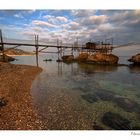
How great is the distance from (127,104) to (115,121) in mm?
1163

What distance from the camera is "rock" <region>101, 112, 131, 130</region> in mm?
3262

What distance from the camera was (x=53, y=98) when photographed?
14.8ft

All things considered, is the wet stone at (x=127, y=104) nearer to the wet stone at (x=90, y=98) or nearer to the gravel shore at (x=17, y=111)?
the wet stone at (x=90, y=98)

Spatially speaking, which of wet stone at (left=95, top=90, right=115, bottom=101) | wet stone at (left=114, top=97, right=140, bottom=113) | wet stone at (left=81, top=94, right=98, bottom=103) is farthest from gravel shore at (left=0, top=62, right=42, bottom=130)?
wet stone at (left=114, top=97, right=140, bottom=113)

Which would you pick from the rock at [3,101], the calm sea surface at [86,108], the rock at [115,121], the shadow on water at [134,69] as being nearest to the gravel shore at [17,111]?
the rock at [3,101]

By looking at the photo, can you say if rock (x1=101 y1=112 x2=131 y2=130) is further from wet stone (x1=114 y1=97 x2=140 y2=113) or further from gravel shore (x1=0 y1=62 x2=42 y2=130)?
gravel shore (x1=0 y1=62 x2=42 y2=130)

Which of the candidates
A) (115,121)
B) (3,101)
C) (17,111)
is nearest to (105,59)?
(115,121)

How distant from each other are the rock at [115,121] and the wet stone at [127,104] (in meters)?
0.57

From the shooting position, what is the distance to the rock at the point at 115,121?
3.26 m

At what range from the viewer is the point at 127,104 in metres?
4.41

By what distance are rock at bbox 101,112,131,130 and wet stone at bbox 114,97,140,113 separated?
0.57 m

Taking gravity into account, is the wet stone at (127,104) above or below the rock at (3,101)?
below

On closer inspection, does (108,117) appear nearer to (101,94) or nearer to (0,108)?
(101,94)

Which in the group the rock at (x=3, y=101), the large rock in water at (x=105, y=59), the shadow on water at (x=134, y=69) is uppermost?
the rock at (x=3, y=101)
